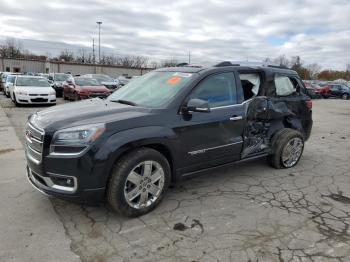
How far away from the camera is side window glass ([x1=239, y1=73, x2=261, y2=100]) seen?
489 cm

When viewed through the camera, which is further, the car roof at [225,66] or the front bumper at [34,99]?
the front bumper at [34,99]

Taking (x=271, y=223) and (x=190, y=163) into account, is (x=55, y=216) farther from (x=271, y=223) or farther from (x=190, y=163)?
(x=271, y=223)

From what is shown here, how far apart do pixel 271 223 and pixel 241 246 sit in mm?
652

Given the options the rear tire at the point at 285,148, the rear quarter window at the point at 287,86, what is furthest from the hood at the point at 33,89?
the rear tire at the point at 285,148

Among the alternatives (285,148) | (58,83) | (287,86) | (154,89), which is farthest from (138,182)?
(58,83)

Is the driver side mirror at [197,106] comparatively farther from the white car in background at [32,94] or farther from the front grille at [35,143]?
the white car in background at [32,94]

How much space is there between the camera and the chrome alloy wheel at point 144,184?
3619mm

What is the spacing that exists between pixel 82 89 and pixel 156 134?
13.1 m

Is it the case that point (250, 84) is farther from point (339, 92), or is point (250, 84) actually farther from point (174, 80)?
point (339, 92)

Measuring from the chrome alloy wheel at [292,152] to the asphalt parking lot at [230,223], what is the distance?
0.39 metres

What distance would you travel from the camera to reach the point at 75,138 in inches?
132

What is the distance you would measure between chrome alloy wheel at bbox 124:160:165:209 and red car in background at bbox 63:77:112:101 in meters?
11.9

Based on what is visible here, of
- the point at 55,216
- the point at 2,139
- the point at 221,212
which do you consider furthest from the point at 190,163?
the point at 2,139

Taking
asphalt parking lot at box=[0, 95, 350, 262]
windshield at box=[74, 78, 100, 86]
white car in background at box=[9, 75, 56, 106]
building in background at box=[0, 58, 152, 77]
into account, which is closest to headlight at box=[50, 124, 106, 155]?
asphalt parking lot at box=[0, 95, 350, 262]
